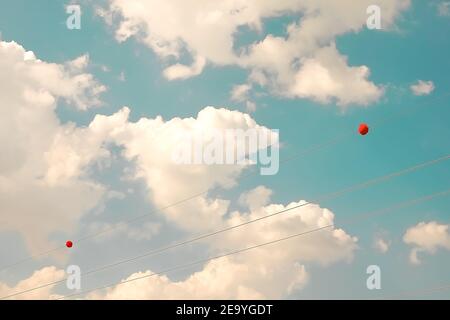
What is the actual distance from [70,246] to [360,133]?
80.4 ft
